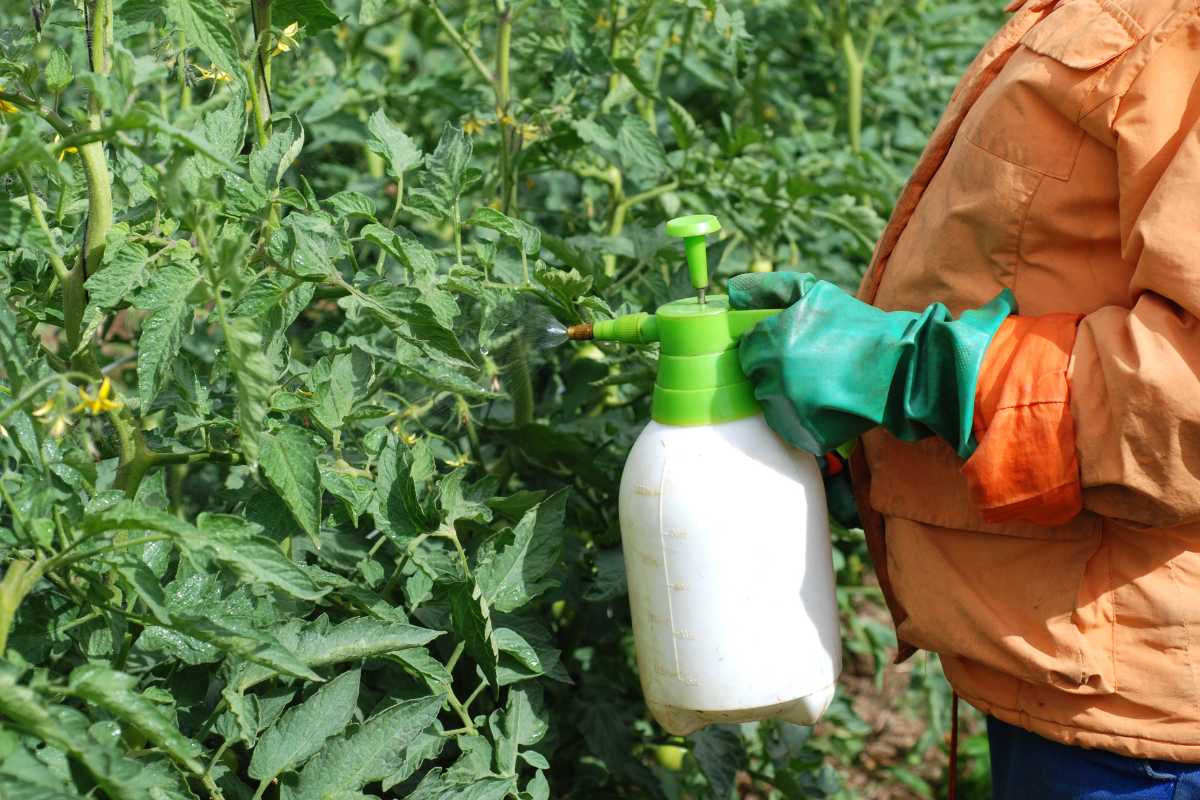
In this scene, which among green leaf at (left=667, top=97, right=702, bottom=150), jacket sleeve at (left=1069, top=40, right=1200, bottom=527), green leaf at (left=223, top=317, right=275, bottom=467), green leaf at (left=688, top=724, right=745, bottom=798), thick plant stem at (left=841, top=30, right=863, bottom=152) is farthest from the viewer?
thick plant stem at (left=841, top=30, right=863, bottom=152)

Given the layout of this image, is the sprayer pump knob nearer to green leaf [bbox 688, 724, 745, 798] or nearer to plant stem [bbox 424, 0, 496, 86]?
plant stem [bbox 424, 0, 496, 86]

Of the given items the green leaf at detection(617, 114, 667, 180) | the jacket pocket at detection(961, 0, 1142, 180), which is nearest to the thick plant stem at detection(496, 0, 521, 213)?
the green leaf at detection(617, 114, 667, 180)

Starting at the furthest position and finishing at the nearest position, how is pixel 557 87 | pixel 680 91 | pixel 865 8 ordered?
pixel 865 8 → pixel 680 91 → pixel 557 87

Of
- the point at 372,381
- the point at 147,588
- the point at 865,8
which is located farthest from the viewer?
the point at 865,8

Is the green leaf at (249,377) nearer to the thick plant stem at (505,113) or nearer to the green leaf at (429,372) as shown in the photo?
the green leaf at (429,372)

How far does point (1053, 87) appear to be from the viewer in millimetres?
1359

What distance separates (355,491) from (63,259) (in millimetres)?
429

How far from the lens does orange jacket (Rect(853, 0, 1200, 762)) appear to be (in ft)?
4.27

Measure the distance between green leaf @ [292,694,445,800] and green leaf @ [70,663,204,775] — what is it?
10.5 inches

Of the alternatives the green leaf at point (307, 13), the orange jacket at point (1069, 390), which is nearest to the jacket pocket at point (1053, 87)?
the orange jacket at point (1069, 390)

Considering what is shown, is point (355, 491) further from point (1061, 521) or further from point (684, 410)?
point (1061, 521)

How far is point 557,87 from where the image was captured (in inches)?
85.4

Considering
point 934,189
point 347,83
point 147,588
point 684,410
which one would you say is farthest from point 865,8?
point 147,588

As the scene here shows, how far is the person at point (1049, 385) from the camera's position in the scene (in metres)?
1.31
